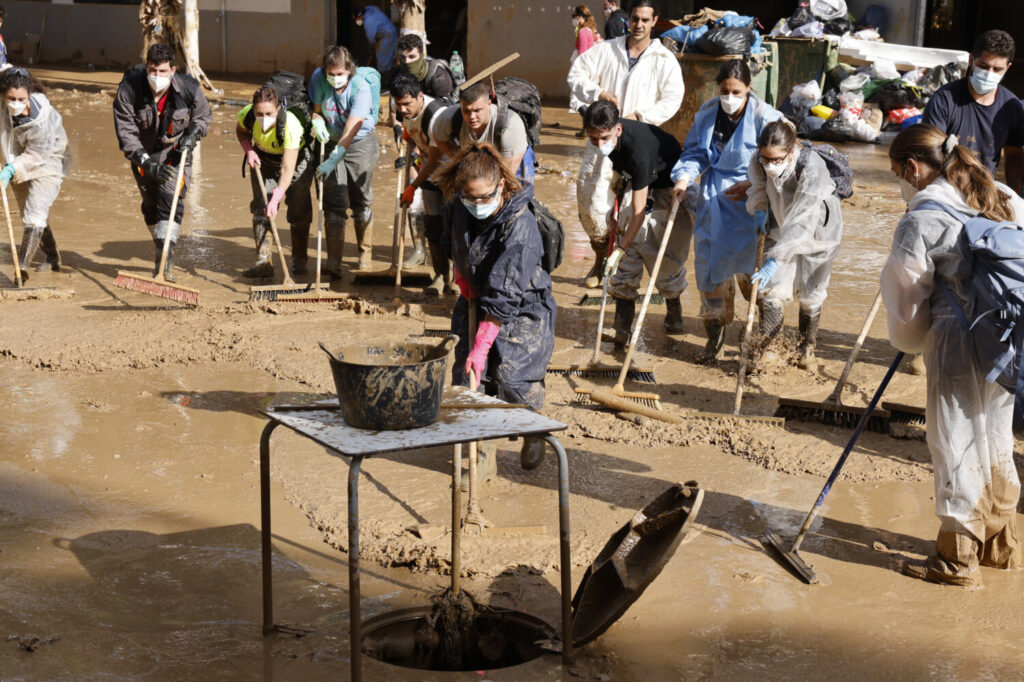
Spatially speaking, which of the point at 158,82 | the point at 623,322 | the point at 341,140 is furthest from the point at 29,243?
the point at 623,322

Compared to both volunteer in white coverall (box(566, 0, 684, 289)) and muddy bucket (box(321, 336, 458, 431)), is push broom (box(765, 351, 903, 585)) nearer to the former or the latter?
muddy bucket (box(321, 336, 458, 431))

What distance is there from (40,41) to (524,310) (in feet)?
73.3

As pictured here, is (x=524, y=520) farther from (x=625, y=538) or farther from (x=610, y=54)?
(x=610, y=54)

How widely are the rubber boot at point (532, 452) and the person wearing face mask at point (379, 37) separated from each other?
33.0ft

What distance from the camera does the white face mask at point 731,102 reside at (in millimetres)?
6609

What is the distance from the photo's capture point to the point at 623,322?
7301 millimetres

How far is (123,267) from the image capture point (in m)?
8.95

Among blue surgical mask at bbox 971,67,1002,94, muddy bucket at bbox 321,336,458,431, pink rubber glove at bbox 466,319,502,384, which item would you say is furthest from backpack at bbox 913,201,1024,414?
blue surgical mask at bbox 971,67,1002,94

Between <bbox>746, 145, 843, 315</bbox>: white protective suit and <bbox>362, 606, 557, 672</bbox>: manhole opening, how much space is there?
3053mm

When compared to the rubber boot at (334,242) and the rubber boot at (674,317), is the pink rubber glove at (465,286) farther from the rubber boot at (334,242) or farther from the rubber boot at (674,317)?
the rubber boot at (334,242)

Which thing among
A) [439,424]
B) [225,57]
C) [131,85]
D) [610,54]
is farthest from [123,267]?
[225,57]

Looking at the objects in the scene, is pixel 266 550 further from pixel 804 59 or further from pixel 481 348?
pixel 804 59

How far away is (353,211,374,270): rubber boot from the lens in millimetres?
8875

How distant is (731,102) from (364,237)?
3.58 metres
